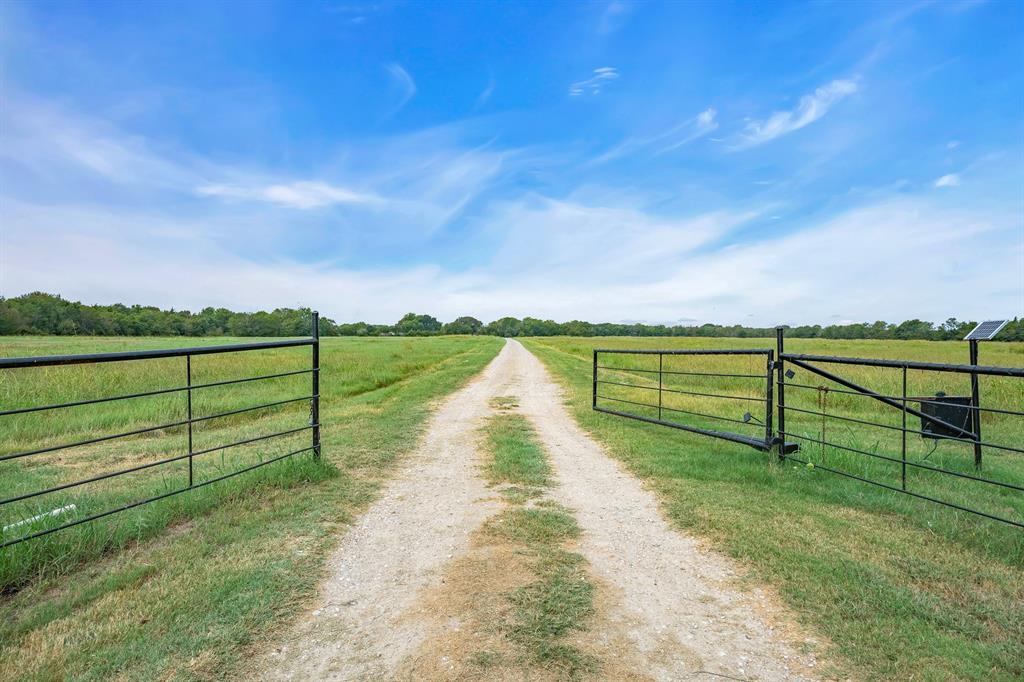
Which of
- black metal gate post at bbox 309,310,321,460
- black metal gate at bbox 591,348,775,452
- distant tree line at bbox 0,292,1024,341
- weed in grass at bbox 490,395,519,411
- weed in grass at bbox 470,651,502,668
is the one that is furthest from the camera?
distant tree line at bbox 0,292,1024,341

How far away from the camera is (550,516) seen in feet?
14.0

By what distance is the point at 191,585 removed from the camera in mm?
3076

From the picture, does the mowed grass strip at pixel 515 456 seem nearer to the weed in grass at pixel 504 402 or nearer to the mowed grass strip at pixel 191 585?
the mowed grass strip at pixel 191 585

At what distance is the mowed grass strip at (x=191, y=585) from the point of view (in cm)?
241

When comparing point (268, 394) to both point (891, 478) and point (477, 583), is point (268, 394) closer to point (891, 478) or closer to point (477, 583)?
point (477, 583)

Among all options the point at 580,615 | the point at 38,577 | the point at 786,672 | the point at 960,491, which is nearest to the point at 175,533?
the point at 38,577

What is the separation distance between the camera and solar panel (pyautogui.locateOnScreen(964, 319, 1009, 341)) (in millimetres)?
5590

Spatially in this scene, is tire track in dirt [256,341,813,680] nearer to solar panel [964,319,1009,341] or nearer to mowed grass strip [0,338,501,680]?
mowed grass strip [0,338,501,680]

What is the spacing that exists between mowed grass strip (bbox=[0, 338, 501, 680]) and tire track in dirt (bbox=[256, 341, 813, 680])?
0.84 ft

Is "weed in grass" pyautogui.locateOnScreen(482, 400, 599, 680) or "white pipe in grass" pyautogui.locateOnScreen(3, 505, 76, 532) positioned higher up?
"white pipe in grass" pyautogui.locateOnScreen(3, 505, 76, 532)

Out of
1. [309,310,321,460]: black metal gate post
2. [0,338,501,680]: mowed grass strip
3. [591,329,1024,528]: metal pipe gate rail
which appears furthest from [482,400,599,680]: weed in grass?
[591,329,1024,528]: metal pipe gate rail

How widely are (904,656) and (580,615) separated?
1.68 meters

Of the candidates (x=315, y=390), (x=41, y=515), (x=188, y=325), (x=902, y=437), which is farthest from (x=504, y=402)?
(x=188, y=325)

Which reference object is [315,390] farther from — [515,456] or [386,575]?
[386,575]
